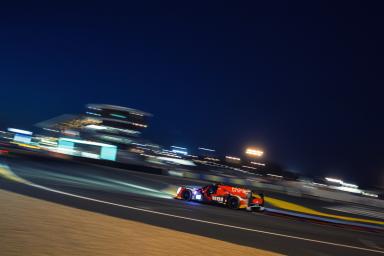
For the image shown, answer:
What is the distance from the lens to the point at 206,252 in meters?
7.64

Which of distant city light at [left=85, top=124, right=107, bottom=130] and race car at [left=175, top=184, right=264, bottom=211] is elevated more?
distant city light at [left=85, top=124, right=107, bottom=130]

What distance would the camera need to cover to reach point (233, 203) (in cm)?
1784

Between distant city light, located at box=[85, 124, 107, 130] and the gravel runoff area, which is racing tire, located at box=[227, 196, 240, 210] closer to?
the gravel runoff area

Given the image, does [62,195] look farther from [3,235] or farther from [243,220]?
[3,235]

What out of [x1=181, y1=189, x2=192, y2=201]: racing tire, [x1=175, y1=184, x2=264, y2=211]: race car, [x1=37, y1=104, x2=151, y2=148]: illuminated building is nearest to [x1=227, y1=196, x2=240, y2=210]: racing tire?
[x1=175, y1=184, x2=264, y2=211]: race car

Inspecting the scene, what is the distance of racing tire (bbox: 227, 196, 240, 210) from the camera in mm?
17797

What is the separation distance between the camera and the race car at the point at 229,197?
17844 millimetres

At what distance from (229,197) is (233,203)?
0.27 metres

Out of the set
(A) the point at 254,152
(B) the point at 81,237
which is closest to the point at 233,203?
(B) the point at 81,237

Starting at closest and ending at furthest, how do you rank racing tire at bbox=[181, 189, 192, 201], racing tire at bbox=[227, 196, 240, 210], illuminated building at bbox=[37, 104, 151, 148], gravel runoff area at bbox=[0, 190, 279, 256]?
gravel runoff area at bbox=[0, 190, 279, 256], racing tire at bbox=[227, 196, 240, 210], racing tire at bbox=[181, 189, 192, 201], illuminated building at bbox=[37, 104, 151, 148]

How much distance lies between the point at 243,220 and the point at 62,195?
5.53 m

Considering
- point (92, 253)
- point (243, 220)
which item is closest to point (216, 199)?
point (243, 220)

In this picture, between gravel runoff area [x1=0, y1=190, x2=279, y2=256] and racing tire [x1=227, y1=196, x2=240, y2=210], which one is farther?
racing tire [x1=227, y1=196, x2=240, y2=210]

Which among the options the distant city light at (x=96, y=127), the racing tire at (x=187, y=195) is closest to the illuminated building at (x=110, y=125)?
the distant city light at (x=96, y=127)
